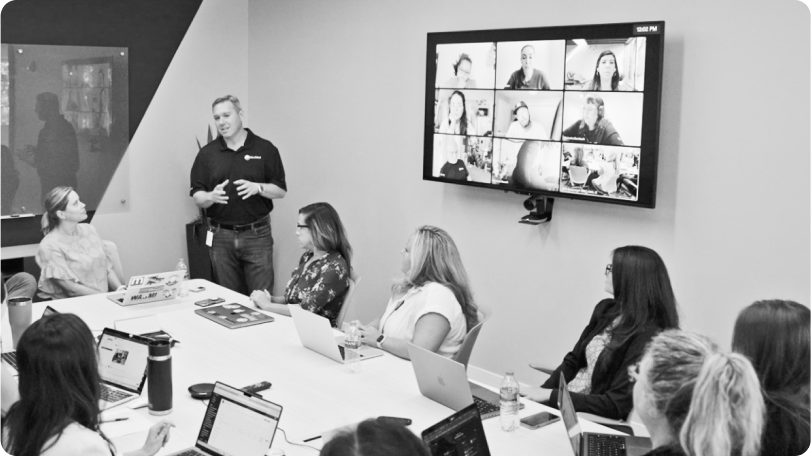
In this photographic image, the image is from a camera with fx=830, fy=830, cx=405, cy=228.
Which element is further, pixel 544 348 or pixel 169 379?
pixel 544 348

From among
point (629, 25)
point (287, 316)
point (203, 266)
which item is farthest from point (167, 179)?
point (629, 25)

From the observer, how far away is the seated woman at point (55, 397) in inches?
84.7

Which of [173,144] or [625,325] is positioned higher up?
[173,144]

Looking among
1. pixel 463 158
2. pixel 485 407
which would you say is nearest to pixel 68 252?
pixel 463 158

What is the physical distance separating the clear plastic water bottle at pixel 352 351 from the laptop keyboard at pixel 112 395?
0.88 metres

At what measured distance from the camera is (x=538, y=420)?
297 cm

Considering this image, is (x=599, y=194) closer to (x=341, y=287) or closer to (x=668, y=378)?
(x=341, y=287)

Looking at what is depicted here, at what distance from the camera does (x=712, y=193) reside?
4.22m

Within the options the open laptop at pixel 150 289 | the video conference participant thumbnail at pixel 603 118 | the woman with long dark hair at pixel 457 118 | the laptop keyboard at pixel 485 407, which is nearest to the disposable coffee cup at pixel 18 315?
the open laptop at pixel 150 289

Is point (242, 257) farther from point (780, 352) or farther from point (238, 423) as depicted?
point (780, 352)

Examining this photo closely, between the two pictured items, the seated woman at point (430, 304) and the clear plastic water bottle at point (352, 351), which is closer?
the clear plastic water bottle at point (352, 351)

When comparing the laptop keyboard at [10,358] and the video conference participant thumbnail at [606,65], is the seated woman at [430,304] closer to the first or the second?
the video conference participant thumbnail at [606,65]

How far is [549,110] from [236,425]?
9.31 ft

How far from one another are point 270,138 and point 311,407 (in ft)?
13.9
